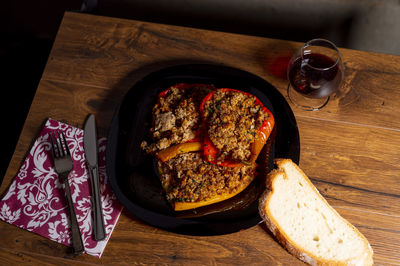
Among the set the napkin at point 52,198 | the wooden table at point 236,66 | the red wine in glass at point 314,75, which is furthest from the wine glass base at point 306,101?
the napkin at point 52,198

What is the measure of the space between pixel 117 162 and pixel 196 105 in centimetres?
46

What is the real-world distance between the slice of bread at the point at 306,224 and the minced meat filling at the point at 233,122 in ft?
0.61

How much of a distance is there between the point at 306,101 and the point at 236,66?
41 cm

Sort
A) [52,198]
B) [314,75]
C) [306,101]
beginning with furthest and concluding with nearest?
[306,101]
[52,198]
[314,75]

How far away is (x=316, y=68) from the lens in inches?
58.1

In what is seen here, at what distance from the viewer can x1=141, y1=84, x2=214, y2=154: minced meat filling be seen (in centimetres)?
153

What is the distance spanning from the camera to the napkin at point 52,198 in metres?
1.56

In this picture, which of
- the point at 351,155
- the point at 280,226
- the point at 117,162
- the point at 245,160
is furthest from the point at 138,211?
the point at 351,155

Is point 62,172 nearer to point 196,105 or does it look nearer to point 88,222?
point 88,222

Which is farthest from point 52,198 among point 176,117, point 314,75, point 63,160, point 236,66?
point 314,75

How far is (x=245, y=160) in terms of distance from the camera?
1.50 metres

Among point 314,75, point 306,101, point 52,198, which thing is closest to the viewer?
point 314,75

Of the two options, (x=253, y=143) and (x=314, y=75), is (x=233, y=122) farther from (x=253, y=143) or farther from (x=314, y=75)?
(x=314, y=75)

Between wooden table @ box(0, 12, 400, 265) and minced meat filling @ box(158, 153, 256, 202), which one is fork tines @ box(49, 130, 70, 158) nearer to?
wooden table @ box(0, 12, 400, 265)
